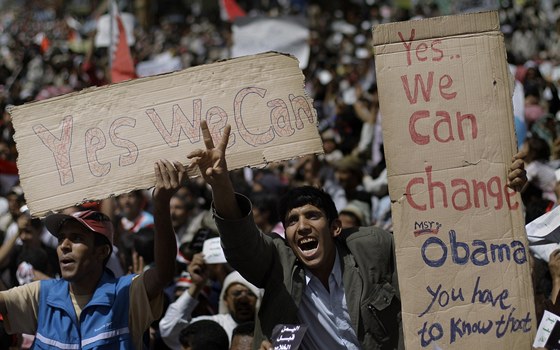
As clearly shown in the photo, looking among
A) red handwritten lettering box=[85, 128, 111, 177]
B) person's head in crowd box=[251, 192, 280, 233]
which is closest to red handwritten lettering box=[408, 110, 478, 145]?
red handwritten lettering box=[85, 128, 111, 177]

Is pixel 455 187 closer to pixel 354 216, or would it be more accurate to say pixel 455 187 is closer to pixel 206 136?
pixel 206 136

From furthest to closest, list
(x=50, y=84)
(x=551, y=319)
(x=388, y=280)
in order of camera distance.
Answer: (x=50, y=84) → (x=388, y=280) → (x=551, y=319)

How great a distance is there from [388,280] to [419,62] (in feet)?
2.82

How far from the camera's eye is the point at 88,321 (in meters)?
3.75

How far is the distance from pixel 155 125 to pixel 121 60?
597cm

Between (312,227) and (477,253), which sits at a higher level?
(312,227)

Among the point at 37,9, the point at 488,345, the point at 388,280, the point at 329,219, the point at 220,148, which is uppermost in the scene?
the point at 37,9

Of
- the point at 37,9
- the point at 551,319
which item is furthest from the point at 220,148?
the point at 37,9

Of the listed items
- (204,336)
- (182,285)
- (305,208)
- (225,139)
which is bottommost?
(204,336)

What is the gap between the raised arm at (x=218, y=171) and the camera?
3.58 meters

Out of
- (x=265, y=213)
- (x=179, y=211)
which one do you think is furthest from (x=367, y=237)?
(x=179, y=211)

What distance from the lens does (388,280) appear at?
12.4 feet

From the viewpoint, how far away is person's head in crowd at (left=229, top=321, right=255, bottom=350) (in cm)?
468

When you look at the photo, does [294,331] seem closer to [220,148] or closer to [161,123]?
[220,148]
